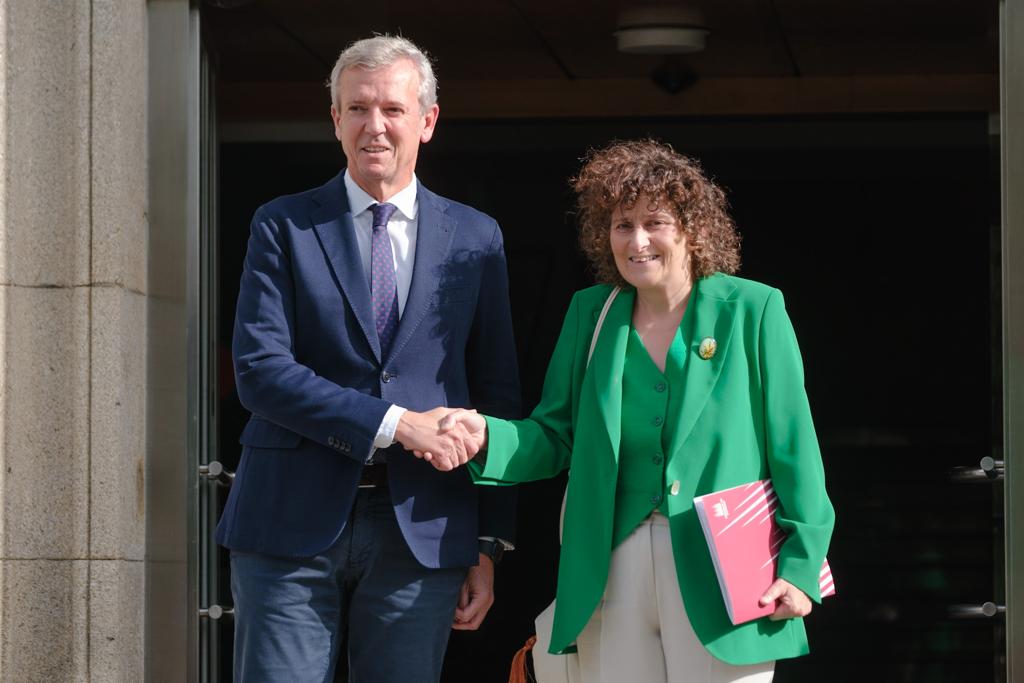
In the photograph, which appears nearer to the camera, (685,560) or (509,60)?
(685,560)

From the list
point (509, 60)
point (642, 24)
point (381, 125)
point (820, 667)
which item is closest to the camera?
point (381, 125)

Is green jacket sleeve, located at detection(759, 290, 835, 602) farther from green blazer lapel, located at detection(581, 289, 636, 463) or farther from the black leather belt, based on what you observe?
the black leather belt

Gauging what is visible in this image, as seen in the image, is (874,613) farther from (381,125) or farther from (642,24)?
(381,125)

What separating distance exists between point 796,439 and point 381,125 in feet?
3.79

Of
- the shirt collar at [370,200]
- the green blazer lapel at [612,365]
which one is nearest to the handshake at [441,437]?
the green blazer lapel at [612,365]

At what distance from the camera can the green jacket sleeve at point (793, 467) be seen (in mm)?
3613

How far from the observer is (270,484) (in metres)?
3.80

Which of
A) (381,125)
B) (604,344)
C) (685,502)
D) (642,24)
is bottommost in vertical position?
(685,502)

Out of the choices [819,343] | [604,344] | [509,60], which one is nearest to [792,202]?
[819,343]

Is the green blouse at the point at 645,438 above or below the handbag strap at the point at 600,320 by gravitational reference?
below

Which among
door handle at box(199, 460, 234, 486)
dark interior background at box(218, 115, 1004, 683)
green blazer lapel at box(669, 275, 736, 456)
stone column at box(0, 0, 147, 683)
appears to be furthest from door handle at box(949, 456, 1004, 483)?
dark interior background at box(218, 115, 1004, 683)

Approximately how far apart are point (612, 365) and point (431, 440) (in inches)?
16.9

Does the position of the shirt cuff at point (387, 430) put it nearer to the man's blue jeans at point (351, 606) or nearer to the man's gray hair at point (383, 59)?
the man's blue jeans at point (351, 606)

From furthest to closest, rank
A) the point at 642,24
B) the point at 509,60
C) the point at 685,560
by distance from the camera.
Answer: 1. the point at 509,60
2. the point at 642,24
3. the point at 685,560
